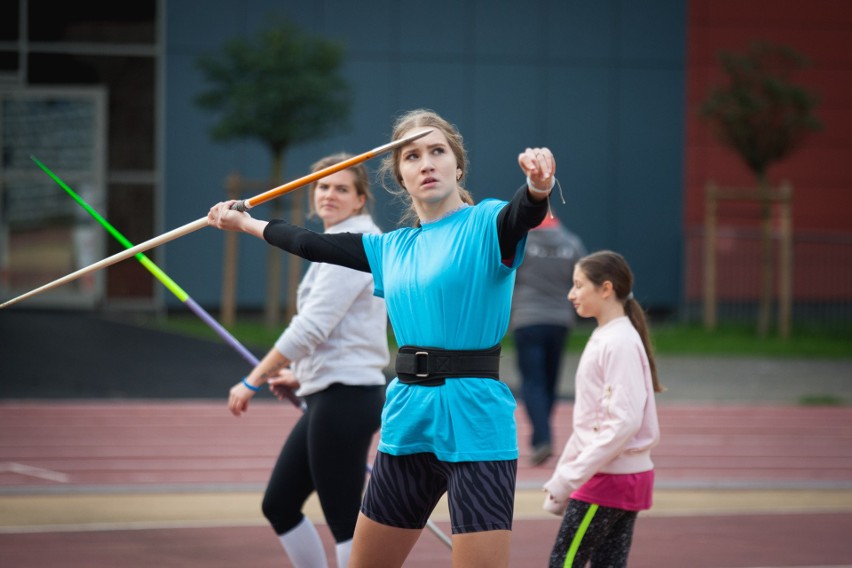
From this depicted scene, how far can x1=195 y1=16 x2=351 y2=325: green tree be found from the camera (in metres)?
18.7

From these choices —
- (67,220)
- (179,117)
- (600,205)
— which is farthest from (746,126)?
(67,220)

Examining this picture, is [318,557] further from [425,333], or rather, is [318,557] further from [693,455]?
[693,455]

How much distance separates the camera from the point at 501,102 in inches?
921

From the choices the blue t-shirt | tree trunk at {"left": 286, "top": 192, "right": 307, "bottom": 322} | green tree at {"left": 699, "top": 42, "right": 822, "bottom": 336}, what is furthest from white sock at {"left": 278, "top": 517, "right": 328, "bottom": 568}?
green tree at {"left": 699, "top": 42, "right": 822, "bottom": 336}

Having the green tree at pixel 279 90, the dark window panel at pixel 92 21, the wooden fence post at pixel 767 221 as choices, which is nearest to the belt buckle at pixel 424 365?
the green tree at pixel 279 90

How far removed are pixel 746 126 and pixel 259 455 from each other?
12969 millimetres

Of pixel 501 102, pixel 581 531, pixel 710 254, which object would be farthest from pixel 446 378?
pixel 501 102

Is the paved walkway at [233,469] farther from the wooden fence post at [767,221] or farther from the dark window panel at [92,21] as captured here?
the dark window panel at [92,21]

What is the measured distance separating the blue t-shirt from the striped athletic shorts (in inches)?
1.5

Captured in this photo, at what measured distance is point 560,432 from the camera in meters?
10.5

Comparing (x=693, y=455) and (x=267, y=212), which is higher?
(x=267, y=212)

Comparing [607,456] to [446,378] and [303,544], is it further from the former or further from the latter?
[303,544]

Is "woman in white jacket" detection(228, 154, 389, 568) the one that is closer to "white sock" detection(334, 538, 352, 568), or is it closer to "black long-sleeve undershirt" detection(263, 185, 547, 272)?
"white sock" detection(334, 538, 352, 568)

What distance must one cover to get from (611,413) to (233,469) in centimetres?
500
